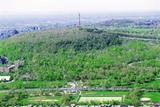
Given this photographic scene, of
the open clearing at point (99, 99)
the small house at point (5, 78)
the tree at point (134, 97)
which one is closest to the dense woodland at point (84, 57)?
the small house at point (5, 78)

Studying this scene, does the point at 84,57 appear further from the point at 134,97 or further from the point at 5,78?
the point at 134,97

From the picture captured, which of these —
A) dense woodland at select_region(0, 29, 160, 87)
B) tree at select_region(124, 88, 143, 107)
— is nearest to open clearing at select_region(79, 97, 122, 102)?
tree at select_region(124, 88, 143, 107)

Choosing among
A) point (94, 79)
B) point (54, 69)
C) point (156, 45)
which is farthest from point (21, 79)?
point (156, 45)

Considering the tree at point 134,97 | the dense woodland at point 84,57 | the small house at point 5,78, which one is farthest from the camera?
the small house at point 5,78

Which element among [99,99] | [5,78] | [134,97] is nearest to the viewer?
[134,97]

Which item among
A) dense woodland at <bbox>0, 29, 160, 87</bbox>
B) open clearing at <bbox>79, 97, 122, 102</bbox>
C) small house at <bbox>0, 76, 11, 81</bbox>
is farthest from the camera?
small house at <bbox>0, 76, 11, 81</bbox>

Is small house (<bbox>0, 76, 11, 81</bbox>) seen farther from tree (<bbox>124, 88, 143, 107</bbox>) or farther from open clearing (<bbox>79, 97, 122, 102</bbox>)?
tree (<bbox>124, 88, 143, 107</bbox>)

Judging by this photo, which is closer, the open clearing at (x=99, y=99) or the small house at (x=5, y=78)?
the open clearing at (x=99, y=99)

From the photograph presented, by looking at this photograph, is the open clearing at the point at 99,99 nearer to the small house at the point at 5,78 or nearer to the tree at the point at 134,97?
the tree at the point at 134,97

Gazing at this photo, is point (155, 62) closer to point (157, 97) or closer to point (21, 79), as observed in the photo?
point (157, 97)

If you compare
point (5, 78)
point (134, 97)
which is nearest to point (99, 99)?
point (134, 97)

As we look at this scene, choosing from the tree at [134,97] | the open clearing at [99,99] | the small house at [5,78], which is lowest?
the small house at [5,78]
